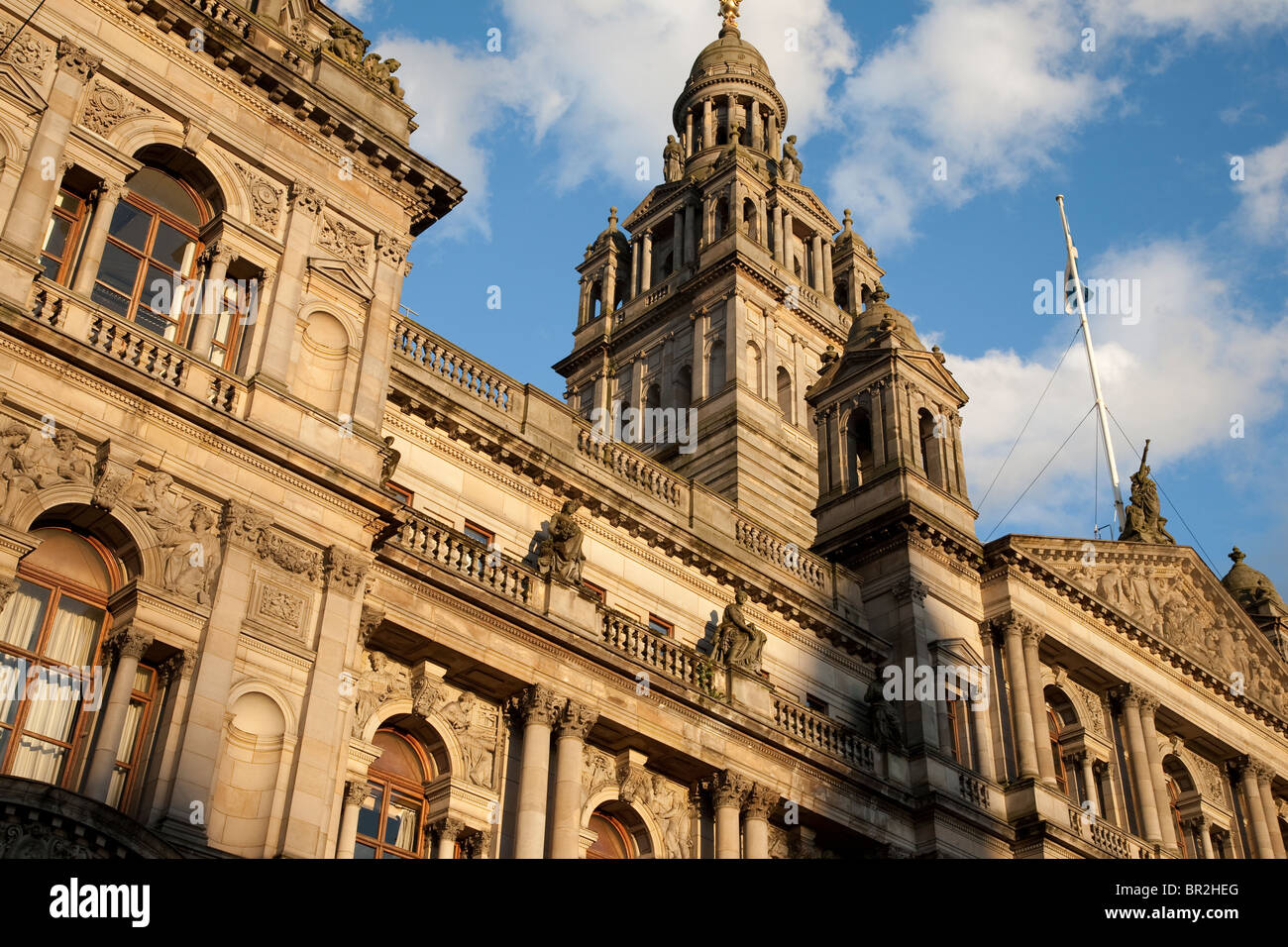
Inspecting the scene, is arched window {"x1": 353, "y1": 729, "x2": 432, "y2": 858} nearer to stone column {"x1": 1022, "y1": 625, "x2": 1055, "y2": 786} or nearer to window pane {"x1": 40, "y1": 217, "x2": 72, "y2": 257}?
window pane {"x1": 40, "y1": 217, "x2": 72, "y2": 257}

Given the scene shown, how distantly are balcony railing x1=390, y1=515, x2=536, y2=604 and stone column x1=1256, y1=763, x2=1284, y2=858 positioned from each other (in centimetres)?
2450

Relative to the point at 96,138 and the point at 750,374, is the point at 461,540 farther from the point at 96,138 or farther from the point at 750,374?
the point at 750,374

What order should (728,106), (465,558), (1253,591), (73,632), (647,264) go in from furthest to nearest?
(728,106), (647,264), (1253,591), (465,558), (73,632)

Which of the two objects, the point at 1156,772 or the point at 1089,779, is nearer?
the point at 1089,779

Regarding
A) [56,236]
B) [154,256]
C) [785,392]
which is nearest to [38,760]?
[56,236]

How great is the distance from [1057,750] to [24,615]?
25872mm

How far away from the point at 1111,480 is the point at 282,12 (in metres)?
32.6

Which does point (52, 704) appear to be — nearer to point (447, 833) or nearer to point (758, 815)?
point (447, 833)

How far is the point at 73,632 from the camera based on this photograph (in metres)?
20.4

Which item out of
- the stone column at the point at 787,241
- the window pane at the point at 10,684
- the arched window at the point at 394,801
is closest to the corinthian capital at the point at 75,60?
the window pane at the point at 10,684

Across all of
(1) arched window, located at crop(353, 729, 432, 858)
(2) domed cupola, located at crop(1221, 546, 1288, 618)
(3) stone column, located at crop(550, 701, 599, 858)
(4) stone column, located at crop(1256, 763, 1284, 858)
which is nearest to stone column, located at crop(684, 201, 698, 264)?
(2) domed cupola, located at crop(1221, 546, 1288, 618)

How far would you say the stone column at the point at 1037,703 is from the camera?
3466cm

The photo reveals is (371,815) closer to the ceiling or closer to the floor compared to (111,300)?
closer to the floor
